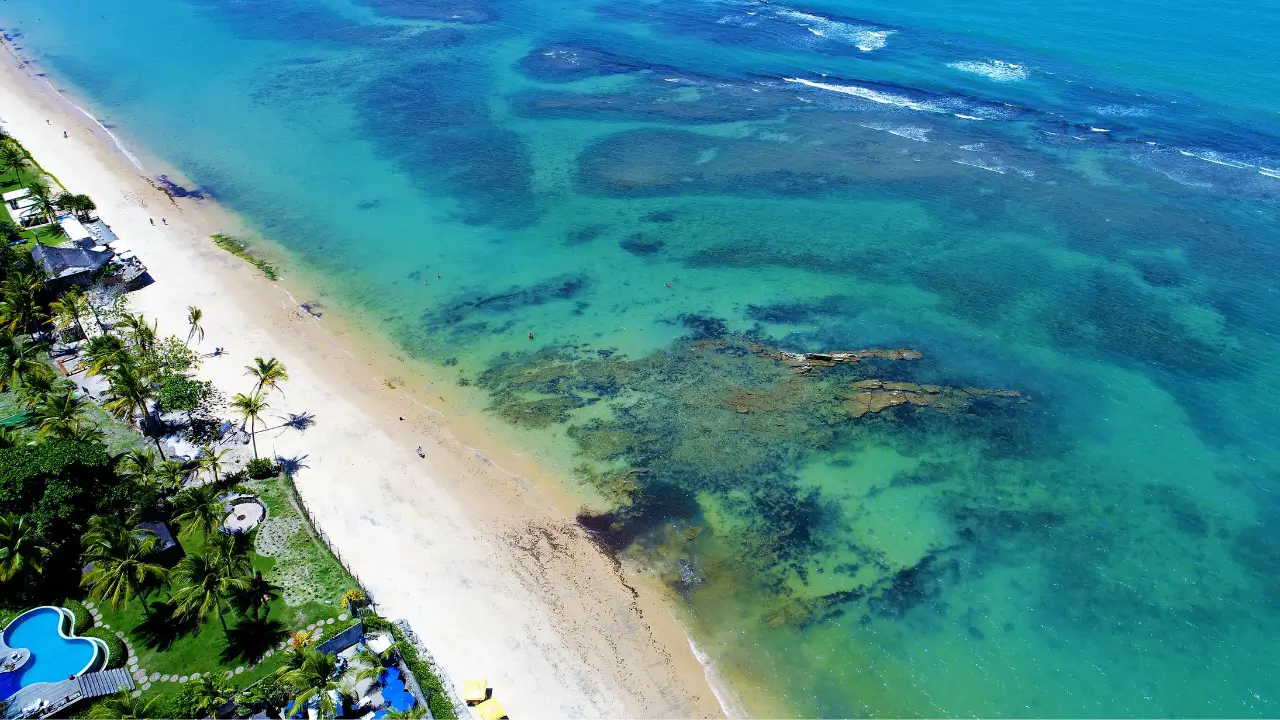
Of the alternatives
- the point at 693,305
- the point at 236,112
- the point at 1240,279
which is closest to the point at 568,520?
the point at 693,305

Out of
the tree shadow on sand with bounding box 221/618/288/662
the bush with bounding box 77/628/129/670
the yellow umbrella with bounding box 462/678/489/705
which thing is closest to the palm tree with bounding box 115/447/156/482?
the bush with bounding box 77/628/129/670

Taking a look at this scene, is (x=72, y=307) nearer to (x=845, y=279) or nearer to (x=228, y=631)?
(x=228, y=631)

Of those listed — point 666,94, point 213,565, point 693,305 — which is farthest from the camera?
point 666,94

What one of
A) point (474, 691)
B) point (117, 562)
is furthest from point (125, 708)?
point (474, 691)

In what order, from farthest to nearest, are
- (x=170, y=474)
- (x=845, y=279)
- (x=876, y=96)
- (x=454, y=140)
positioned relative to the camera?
1. (x=876, y=96)
2. (x=454, y=140)
3. (x=845, y=279)
4. (x=170, y=474)

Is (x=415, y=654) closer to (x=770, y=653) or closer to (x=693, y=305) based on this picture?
(x=770, y=653)

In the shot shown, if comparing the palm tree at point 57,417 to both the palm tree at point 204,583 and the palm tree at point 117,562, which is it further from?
the palm tree at point 204,583
